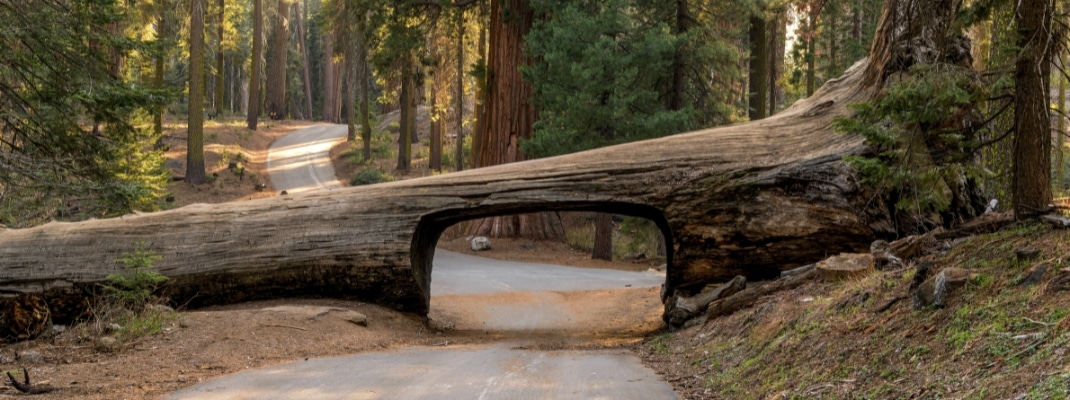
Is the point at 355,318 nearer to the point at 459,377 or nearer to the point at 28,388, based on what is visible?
the point at 459,377

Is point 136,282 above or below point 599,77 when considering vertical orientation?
below

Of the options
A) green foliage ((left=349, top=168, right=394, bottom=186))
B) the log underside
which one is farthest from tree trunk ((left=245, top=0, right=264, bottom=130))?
the log underside

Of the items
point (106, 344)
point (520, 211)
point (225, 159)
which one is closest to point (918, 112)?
point (520, 211)

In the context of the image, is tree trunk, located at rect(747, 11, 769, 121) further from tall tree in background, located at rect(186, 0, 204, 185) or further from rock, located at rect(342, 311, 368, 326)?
tall tree in background, located at rect(186, 0, 204, 185)

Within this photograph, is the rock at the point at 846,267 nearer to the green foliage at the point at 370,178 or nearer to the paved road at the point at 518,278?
the paved road at the point at 518,278

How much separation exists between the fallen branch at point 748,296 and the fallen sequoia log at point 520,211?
108 centimetres

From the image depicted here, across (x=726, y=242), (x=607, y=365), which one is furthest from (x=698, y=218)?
(x=607, y=365)

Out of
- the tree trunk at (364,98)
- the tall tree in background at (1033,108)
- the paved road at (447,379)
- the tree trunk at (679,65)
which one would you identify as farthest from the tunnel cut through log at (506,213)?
the tree trunk at (364,98)

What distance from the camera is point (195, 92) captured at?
31594 millimetres

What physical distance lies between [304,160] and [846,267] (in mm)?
40439

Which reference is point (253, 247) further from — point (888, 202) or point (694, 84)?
point (694, 84)

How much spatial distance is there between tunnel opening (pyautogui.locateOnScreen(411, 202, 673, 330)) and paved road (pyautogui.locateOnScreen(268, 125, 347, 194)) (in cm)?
1211

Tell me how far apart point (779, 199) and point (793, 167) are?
536 millimetres

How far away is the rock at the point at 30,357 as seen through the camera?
29.7ft
